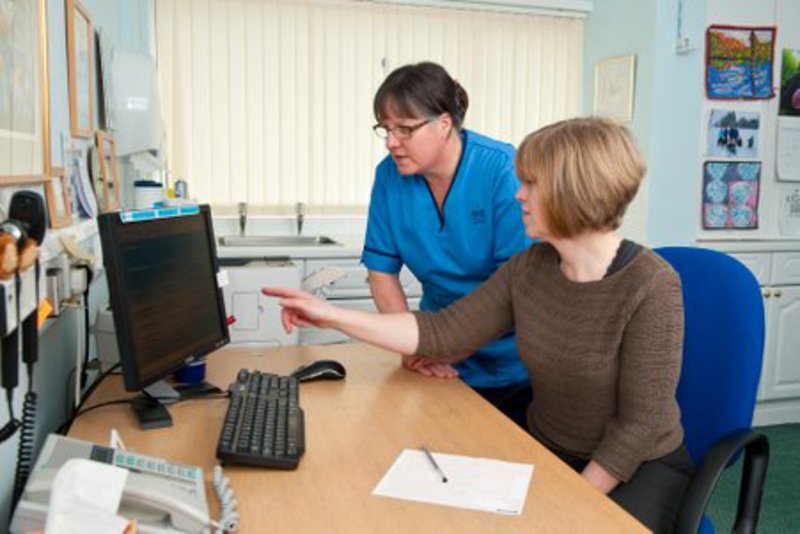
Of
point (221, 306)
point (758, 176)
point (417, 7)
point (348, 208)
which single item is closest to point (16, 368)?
point (221, 306)

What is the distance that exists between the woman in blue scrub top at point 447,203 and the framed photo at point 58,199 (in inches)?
27.8

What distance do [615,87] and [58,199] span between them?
290cm

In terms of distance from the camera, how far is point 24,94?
1132 mm

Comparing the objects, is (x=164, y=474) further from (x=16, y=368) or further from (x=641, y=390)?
(x=641, y=390)

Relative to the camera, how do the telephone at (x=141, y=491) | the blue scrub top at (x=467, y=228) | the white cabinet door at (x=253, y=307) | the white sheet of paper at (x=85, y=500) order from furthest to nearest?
the white cabinet door at (x=253, y=307) < the blue scrub top at (x=467, y=228) < the telephone at (x=141, y=491) < the white sheet of paper at (x=85, y=500)

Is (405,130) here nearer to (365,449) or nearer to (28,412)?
(365,449)

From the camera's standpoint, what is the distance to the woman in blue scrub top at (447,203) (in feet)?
5.45

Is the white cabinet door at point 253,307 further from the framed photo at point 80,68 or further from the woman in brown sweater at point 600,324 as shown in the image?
the woman in brown sweater at point 600,324

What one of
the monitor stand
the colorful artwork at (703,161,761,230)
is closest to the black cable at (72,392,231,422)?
the monitor stand

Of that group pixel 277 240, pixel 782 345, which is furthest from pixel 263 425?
pixel 782 345

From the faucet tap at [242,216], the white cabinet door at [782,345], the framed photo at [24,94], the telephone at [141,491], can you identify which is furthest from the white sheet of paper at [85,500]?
the white cabinet door at [782,345]

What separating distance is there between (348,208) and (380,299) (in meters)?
1.85

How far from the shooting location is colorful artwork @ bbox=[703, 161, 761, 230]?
3.57m

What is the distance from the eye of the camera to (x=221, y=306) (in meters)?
1.57
